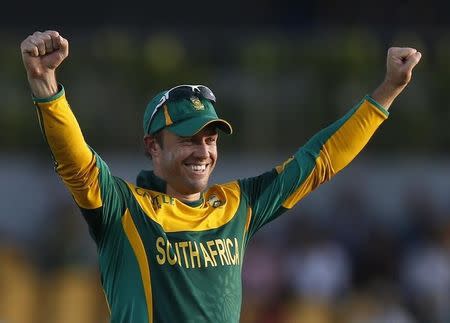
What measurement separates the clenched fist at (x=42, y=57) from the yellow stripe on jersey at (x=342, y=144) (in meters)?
1.59

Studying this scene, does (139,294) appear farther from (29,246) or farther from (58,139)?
(29,246)

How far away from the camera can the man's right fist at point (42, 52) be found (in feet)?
16.2

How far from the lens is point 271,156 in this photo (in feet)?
45.2

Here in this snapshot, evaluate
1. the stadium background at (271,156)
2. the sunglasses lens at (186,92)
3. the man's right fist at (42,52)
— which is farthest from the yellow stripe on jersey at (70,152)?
the stadium background at (271,156)

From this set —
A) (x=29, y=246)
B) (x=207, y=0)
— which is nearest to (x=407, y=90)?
(x=29, y=246)

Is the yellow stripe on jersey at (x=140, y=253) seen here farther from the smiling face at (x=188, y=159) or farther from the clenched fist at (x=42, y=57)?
the clenched fist at (x=42, y=57)

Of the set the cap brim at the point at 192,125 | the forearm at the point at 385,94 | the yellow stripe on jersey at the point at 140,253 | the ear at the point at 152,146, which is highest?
the forearm at the point at 385,94

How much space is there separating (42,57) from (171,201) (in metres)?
1.08

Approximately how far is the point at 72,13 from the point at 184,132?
13.4 m

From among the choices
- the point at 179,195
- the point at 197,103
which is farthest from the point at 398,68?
the point at 179,195

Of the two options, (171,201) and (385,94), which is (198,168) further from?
(385,94)

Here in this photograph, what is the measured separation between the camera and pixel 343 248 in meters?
12.5

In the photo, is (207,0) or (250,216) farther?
(207,0)

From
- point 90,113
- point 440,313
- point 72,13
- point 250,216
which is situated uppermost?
point 72,13
